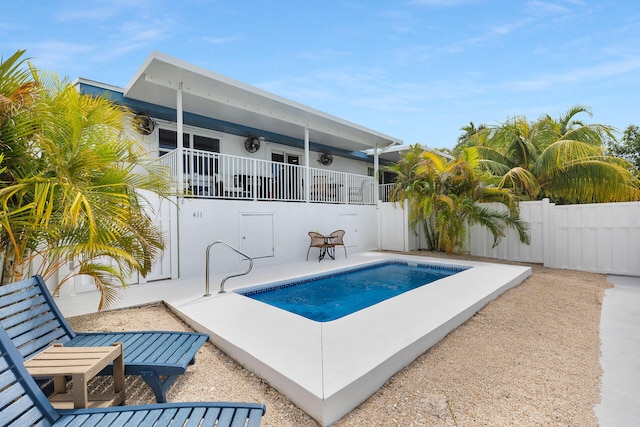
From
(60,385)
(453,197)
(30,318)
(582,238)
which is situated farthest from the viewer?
(453,197)

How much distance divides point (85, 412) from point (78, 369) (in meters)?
0.25

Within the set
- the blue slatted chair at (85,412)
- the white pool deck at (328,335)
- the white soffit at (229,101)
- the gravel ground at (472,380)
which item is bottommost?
the gravel ground at (472,380)

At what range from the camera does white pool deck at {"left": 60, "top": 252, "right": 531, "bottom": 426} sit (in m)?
2.37

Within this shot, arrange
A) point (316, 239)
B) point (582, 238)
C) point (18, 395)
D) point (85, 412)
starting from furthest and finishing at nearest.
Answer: point (316, 239)
point (582, 238)
point (85, 412)
point (18, 395)

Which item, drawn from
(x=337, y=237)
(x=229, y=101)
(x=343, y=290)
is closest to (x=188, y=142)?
(x=229, y=101)

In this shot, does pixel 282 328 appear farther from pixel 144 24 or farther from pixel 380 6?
pixel 380 6

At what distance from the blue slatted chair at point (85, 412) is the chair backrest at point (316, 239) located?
673 centimetres

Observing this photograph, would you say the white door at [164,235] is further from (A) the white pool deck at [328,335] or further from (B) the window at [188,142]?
(B) the window at [188,142]

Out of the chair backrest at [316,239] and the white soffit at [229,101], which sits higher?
the white soffit at [229,101]

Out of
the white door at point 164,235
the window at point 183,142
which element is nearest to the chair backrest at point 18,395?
the white door at point 164,235

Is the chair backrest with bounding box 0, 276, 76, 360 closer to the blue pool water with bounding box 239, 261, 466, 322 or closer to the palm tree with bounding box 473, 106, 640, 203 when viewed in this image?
the blue pool water with bounding box 239, 261, 466, 322

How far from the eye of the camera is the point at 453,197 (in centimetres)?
920

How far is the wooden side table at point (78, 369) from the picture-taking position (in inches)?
72.3

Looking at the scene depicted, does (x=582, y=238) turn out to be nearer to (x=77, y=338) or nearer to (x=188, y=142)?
(x=77, y=338)
